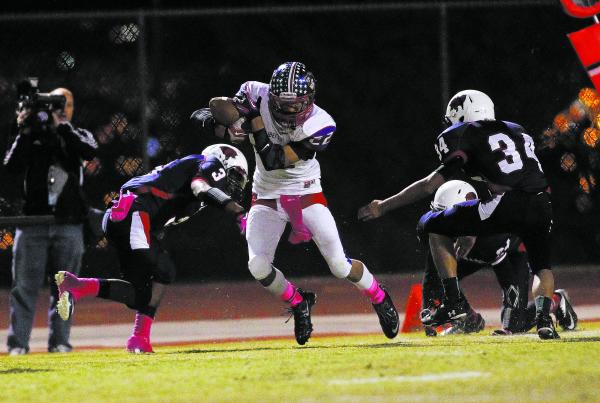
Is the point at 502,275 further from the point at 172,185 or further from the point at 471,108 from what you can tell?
the point at 172,185

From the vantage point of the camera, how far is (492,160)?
9.36m

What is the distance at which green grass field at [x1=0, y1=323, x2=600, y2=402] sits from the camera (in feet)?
22.1

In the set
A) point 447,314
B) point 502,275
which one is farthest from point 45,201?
point 502,275

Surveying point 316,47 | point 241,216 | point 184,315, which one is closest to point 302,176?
point 241,216

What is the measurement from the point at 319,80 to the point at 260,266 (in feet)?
16.7

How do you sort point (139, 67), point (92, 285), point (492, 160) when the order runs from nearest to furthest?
point (492, 160), point (92, 285), point (139, 67)

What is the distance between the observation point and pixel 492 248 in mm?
10367

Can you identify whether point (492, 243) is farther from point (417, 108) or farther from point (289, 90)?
point (417, 108)

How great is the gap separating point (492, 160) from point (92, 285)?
2792 millimetres

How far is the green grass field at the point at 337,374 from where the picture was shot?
6.74 metres

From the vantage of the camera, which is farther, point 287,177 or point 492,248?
point 492,248

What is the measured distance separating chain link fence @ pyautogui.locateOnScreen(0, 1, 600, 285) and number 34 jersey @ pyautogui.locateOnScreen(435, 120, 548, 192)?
16.4 feet

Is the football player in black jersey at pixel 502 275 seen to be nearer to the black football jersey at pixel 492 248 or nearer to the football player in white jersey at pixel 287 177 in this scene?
the black football jersey at pixel 492 248

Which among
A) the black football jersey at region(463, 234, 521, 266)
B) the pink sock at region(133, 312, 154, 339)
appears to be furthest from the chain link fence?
the pink sock at region(133, 312, 154, 339)
